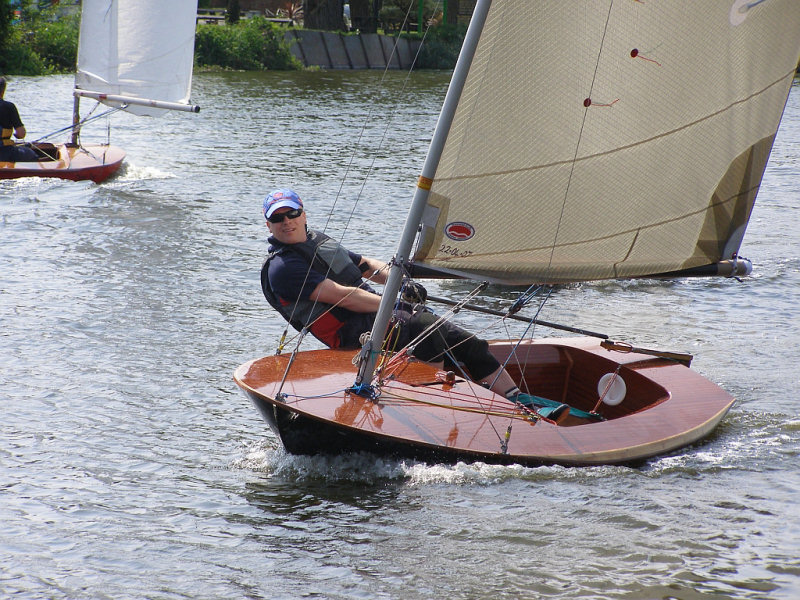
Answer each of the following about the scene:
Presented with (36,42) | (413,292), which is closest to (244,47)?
(36,42)

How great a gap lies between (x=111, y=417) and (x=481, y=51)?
12.0ft

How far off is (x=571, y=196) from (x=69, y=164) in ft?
38.6

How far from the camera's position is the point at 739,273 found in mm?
6809

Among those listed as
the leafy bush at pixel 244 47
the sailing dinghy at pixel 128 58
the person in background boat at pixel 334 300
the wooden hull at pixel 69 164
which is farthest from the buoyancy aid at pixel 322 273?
the leafy bush at pixel 244 47

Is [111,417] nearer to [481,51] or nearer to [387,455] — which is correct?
[387,455]

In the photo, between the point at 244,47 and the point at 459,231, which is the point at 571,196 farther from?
the point at 244,47

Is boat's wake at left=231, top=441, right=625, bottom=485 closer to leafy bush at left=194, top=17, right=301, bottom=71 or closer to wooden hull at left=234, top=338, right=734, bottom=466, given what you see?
wooden hull at left=234, top=338, right=734, bottom=466

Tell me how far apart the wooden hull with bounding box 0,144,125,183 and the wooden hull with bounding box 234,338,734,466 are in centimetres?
1065

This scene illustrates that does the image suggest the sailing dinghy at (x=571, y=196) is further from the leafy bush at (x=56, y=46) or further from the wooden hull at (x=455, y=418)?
the leafy bush at (x=56, y=46)

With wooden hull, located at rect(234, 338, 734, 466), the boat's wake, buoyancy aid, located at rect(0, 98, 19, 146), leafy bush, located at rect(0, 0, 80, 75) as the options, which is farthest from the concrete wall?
the boat's wake

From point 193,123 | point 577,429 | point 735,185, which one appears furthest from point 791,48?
point 193,123

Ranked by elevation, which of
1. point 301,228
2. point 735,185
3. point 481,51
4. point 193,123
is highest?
point 481,51

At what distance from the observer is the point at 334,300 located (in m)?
6.34

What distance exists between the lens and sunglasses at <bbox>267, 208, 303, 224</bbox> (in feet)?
20.7
